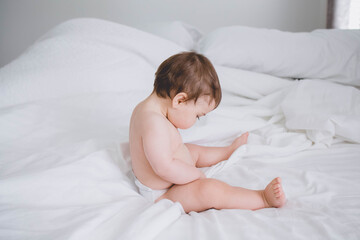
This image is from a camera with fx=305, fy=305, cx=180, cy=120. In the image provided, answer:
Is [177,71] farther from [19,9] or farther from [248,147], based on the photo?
[19,9]

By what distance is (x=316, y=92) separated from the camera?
1.32 m

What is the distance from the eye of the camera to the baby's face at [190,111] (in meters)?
0.81

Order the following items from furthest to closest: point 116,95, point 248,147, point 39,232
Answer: point 116,95, point 248,147, point 39,232

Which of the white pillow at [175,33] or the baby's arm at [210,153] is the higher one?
the white pillow at [175,33]

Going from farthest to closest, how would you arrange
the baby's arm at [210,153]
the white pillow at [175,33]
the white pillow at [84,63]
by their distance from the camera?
the white pillow at [175,33]
the white pillow at [84,63]
the baby's arm at [210,153]

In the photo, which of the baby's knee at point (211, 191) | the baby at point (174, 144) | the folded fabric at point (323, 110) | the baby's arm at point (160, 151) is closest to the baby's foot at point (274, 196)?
the baby at point (174, 144)

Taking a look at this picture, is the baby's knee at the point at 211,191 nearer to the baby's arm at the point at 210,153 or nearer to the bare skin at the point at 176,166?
the bare skin at the point at 176,166

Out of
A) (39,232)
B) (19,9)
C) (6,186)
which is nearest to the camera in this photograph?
(39,232)

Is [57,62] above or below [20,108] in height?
above

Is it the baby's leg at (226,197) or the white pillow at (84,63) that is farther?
the white pillow at (84,63)

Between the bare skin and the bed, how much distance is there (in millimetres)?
46

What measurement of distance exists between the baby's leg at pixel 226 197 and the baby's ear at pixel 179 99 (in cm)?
22

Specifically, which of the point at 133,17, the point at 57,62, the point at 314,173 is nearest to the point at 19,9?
the point at 133,17

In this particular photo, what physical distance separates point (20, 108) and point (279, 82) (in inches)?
46.0
